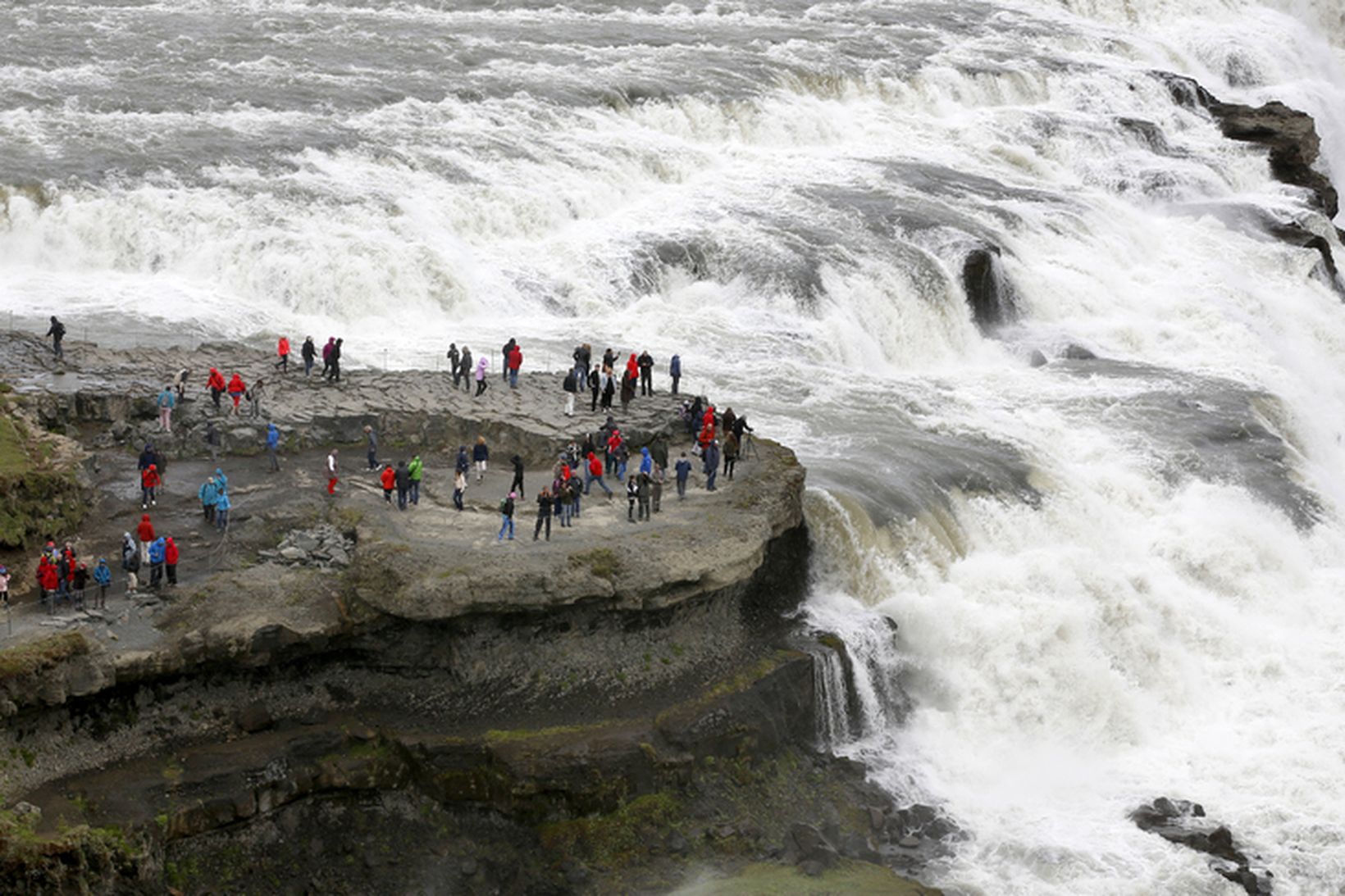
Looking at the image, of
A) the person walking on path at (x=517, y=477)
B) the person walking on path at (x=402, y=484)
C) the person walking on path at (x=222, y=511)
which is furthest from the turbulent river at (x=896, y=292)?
the person walking on path at (x=222, y=511)

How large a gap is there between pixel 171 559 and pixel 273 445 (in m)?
5.67

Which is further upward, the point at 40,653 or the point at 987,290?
the point at 987,290

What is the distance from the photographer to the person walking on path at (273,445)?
31.2 meters

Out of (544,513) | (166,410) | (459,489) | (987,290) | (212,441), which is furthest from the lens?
(987,290)

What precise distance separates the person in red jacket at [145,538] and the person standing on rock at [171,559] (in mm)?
288

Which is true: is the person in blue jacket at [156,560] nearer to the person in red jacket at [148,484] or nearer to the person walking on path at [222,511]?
the person walking on path at [222,511]

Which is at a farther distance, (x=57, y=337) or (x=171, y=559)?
(x=57, y=337)

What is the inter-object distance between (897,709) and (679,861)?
259 inches

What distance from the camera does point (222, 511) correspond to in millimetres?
28500

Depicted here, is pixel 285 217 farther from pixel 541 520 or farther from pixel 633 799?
pixel 633 799

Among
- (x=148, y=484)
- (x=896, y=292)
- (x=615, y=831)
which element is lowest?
(x=615, y=831)

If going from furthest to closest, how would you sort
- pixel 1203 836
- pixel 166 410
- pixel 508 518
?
pixel 166 410
pixel 1203 836
pixel 508 518

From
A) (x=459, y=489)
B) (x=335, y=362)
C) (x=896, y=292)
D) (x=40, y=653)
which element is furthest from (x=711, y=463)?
(x=896, y=292)

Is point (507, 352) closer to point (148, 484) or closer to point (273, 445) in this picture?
point (273, 445)
